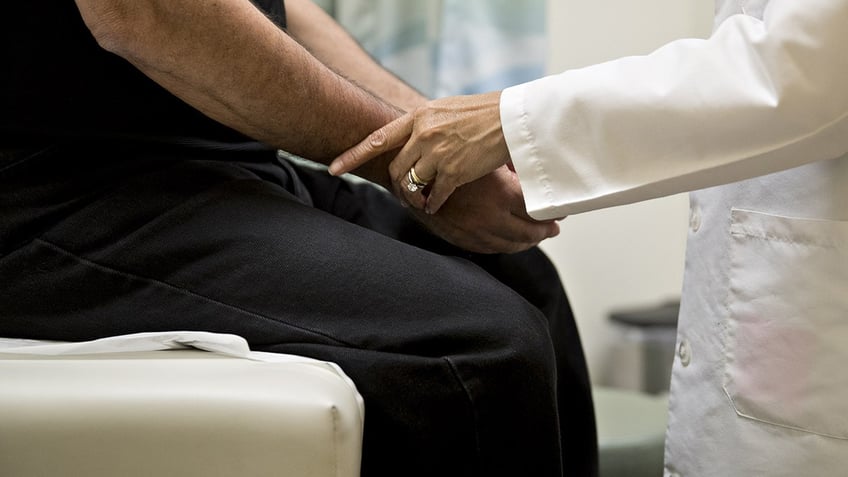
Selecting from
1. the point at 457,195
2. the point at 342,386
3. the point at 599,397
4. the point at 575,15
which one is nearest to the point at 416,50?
the point at 575,15

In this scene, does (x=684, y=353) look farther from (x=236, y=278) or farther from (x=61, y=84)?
(x=61, y=84)

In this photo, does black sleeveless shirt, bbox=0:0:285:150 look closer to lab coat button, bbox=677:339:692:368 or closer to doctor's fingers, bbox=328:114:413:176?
doctor's fingers, bbox=328:114:413:176

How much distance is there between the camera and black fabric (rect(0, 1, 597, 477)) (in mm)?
773

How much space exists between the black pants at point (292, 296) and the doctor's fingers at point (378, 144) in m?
0.07

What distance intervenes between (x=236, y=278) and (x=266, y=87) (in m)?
0.19

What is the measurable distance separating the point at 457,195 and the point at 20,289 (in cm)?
44

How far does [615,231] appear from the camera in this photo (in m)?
2.43

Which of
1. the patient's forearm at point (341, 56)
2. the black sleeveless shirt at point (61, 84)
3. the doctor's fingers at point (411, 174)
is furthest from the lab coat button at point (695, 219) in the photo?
the black sleeveless shirt at point (61, 84)

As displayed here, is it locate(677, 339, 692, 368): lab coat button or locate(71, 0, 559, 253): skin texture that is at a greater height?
locate(71, 0, 559, 253): skin texture

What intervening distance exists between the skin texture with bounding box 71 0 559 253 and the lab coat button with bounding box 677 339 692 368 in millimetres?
188

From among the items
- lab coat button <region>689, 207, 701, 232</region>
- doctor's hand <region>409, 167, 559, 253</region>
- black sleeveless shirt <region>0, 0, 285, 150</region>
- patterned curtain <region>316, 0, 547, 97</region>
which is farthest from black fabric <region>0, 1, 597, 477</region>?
patterned curtain <region>316, 0, 547, 97</region>

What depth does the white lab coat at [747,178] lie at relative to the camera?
0.74 metres

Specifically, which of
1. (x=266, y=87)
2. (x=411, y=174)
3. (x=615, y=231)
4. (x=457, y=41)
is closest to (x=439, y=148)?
(x=411, y=174)

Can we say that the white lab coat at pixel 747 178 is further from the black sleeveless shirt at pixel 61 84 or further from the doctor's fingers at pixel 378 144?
the black sleeveless shirt at pixel 61 84
